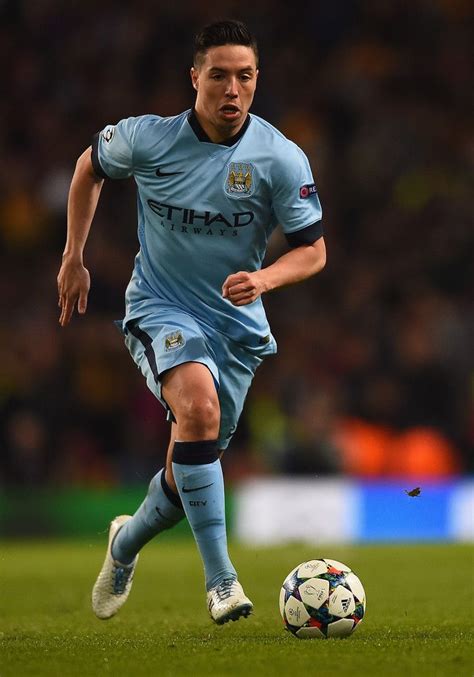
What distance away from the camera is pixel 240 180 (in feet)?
17.8

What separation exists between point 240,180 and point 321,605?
5.56 feet

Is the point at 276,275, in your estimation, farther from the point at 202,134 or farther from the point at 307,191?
the point at 202,134

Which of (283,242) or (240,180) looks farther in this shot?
(283,242)

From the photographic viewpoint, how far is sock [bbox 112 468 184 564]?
577 centimetres

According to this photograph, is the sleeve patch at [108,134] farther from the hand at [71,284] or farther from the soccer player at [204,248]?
the hand at [71,284]

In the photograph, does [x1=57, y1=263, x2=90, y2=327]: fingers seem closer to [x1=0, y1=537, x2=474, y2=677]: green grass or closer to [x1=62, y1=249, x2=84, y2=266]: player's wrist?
[x1=62, y1=249, x2=84, y2=266]: player's wrist

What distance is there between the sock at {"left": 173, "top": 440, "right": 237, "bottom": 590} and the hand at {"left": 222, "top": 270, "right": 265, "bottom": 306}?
62cm

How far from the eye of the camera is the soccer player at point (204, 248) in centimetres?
521

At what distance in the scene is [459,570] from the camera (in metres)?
8.42

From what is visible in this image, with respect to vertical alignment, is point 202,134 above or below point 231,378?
above

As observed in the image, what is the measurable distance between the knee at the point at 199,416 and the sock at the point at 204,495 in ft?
0.17

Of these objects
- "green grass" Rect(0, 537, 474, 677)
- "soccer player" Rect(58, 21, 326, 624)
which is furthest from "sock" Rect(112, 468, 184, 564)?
"green grass" Rect(0, 537, 474, 677)

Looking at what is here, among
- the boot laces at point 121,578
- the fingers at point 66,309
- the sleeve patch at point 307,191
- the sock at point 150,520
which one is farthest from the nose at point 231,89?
the boot laces at point 121,578

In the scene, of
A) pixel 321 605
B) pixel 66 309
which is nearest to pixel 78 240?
pixel 66 309
